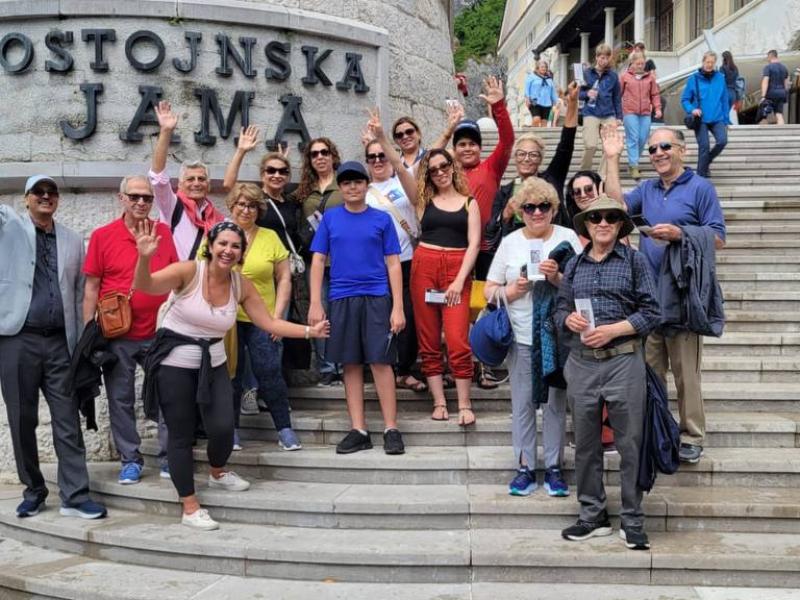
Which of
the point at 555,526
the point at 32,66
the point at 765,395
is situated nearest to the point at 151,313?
the point at 32,66

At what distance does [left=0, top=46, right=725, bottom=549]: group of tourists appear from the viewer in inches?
175

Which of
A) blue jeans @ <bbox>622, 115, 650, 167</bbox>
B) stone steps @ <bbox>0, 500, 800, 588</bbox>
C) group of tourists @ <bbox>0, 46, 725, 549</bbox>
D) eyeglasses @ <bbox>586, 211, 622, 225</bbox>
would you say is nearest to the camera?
stone steps @ <bbox>0, 500, 800, 588</bbox>

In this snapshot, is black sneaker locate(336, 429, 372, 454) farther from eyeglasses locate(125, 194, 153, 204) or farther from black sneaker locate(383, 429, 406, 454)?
eyeglasses locate(125, 194, 153, 204)

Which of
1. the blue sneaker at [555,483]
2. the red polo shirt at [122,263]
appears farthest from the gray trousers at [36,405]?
the blue sneaker at [555,483]

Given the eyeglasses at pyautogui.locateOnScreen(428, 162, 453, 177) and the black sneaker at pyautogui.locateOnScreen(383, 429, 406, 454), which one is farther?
the eyeglasses at pyautogui.locateOnScreen(428, 162, 453, 177)

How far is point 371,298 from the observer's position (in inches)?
214

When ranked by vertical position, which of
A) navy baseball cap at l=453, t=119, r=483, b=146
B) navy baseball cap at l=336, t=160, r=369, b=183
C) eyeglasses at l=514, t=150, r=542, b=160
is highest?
navy baseball cap at l=453, t=119, r=483, b=146

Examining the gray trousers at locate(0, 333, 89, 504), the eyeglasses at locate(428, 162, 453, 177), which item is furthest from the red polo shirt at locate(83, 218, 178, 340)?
the eyeglasses at locate(428, 162, 453, 177)

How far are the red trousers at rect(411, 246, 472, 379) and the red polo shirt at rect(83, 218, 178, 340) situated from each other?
1651 millimetres

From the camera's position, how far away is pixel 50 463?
20.3 feet

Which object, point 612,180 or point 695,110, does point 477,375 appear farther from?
point 695,110

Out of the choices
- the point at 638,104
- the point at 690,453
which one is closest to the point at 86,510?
the point at 690,453

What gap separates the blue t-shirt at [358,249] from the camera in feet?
17.9

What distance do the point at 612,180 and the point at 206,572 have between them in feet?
10.5
